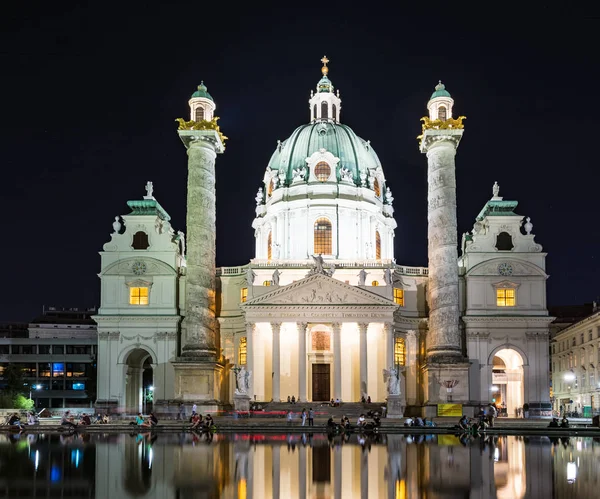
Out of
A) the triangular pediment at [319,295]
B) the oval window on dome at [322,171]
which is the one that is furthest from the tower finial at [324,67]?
the triangular pediment at [319,295]

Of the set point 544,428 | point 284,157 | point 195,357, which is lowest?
point 544,428

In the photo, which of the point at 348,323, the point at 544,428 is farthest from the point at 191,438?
the point at 348,323

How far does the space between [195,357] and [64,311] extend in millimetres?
84952

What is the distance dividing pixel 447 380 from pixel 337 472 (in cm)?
4227

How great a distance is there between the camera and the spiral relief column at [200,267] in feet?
220

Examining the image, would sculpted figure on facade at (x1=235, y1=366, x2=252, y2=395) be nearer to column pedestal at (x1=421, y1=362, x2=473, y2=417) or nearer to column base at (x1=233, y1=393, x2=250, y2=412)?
column base at (x1=233, y1=393, x2=250, y2=412)

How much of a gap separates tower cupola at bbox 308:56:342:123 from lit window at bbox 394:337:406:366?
3037 cm

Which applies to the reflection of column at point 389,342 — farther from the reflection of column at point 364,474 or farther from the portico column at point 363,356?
the reflection of column at point 364,474

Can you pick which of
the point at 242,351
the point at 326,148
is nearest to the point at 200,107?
the point at 326,148

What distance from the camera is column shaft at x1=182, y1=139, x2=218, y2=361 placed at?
6838cm

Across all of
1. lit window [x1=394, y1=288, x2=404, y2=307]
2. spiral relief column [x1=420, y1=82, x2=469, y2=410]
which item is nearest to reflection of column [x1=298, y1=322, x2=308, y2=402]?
lit window [x1=394, y1=288, x2=404, y2=307]

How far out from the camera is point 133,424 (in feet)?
168

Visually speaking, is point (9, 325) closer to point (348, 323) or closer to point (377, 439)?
point (348, 323)

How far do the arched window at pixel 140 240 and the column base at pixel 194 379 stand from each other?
13496mm
